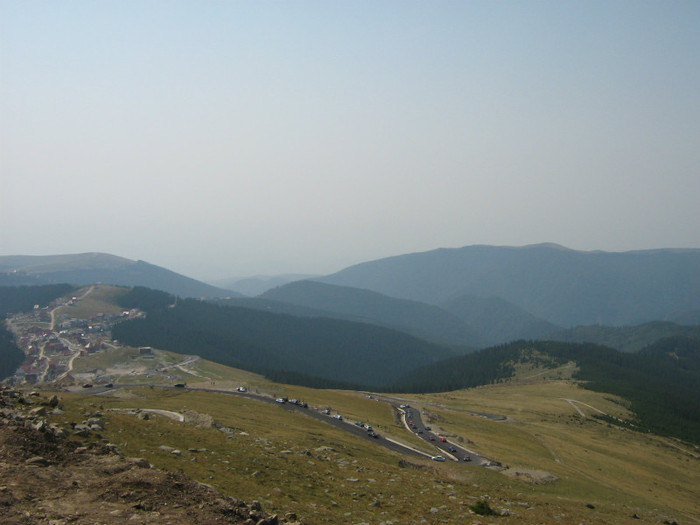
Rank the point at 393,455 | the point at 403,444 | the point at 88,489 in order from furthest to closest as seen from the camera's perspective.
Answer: the point at 403,444 → the point at 393,455 → the point at 88,489

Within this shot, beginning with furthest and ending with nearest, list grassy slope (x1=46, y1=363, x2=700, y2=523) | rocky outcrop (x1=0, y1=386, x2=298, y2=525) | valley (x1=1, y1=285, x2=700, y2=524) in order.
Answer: valley (x1=1, y1=285, x2=700, y2=524), grassy slope (x1=46, y1=363, x2=700, y2=523), rocky outcrop (x1=0, y1=386, x2=298, y2=525)

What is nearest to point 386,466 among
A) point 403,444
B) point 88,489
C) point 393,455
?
point 393,455

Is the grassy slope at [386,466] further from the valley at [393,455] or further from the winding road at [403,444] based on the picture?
the winding road at [403,444]

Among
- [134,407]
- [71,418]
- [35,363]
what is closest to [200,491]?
[71,418]

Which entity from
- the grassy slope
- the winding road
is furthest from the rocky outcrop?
the winding road

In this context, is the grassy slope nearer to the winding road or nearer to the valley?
the valley

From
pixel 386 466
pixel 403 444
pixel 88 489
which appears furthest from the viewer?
pixel 403 444

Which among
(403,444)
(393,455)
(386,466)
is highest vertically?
(386,466)

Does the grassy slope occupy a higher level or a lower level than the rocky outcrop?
lower

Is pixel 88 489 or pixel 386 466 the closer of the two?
pixel 88 489

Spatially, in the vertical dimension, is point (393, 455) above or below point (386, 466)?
below

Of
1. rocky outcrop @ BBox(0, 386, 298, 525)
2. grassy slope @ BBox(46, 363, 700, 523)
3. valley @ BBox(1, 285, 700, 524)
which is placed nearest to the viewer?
rocky outcrop @ BBox(0, 386, 298, 525)

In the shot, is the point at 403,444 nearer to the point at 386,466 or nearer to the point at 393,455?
the point at 393,455
